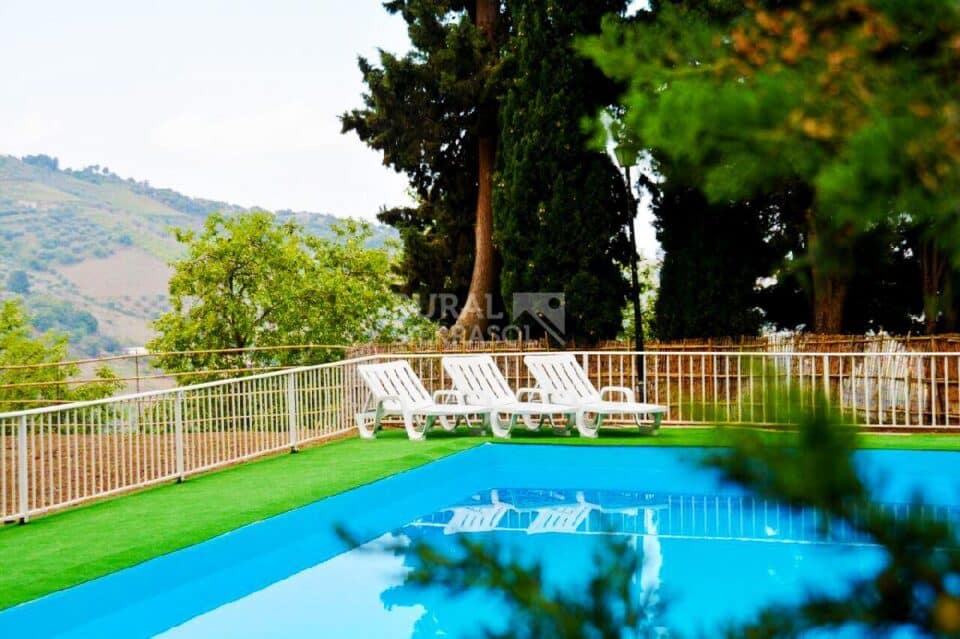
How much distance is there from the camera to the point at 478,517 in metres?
10.2

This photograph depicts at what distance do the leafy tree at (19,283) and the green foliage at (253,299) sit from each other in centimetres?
4991

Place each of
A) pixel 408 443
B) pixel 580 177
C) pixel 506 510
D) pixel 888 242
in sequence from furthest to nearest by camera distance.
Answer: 1. pixel 580 177
2. pixel 408 443
3. pixel 506 510
4. pixel 888 242

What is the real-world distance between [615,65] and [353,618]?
6317 millimetres

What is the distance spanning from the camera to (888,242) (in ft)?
3.48

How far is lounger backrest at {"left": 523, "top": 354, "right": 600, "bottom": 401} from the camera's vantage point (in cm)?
1330

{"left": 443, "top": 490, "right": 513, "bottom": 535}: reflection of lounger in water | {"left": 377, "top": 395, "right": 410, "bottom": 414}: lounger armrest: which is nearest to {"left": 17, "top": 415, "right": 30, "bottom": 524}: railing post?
{"left": 443, "top": 490, "right": 513, "bottom": 535}: reflection of lounger in water

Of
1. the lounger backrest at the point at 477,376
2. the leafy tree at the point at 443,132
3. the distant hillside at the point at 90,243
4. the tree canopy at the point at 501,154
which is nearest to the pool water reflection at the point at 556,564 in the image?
the lounger backrest at the point at 477,376

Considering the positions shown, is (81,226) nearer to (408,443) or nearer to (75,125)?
(75,125)

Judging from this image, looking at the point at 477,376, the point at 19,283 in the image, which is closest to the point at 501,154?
the point at 477,376

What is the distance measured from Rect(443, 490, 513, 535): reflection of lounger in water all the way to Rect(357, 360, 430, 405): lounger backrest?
237 cm

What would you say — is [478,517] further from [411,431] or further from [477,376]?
[477,376]

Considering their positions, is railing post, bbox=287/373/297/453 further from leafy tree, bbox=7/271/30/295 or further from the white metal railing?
leafy tree, bbox=7/271/30/295

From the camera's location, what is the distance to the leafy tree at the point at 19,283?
77.4m

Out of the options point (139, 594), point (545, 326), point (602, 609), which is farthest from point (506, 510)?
point (602, 609)
